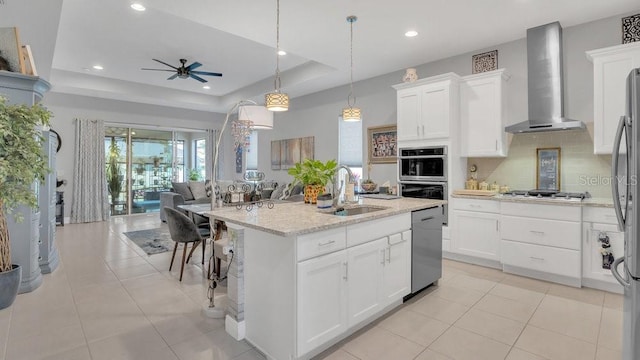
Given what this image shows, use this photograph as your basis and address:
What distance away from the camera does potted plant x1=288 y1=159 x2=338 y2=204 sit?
294cm

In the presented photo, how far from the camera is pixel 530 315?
268 cm

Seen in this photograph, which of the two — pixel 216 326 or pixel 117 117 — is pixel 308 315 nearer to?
pixel 216 326

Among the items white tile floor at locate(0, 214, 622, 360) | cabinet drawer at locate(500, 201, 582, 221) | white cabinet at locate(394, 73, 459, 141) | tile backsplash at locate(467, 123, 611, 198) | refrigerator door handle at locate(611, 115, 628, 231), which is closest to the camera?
refrigerator door handle at locate(611, 115, 628, 231)

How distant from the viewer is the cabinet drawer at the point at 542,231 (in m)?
3.25

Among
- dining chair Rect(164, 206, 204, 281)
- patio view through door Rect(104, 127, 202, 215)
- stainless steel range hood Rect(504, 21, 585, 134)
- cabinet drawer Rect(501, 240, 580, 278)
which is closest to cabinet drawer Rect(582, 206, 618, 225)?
cabinet drawer Rect(501, 240, 580, 278)

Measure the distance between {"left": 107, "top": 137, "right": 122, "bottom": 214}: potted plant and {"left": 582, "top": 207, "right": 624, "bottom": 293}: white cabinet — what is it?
8937mm

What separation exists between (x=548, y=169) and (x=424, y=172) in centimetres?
144

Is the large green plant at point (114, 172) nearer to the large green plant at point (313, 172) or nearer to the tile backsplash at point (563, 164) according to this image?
the large green plant at point (313, 172)

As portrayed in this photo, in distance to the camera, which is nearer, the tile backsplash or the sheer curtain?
the tile backsplash

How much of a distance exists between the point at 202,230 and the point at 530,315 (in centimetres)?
358

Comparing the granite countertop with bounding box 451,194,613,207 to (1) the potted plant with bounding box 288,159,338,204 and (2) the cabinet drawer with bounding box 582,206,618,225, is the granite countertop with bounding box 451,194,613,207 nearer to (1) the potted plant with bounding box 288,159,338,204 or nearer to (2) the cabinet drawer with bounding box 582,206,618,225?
(2) the cabinet drawer with bounding box 582,206,618,225

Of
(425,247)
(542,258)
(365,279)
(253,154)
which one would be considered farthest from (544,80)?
(253,154)

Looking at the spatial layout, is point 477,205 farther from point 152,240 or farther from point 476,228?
point 152,240

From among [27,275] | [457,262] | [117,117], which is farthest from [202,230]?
[117,117]
